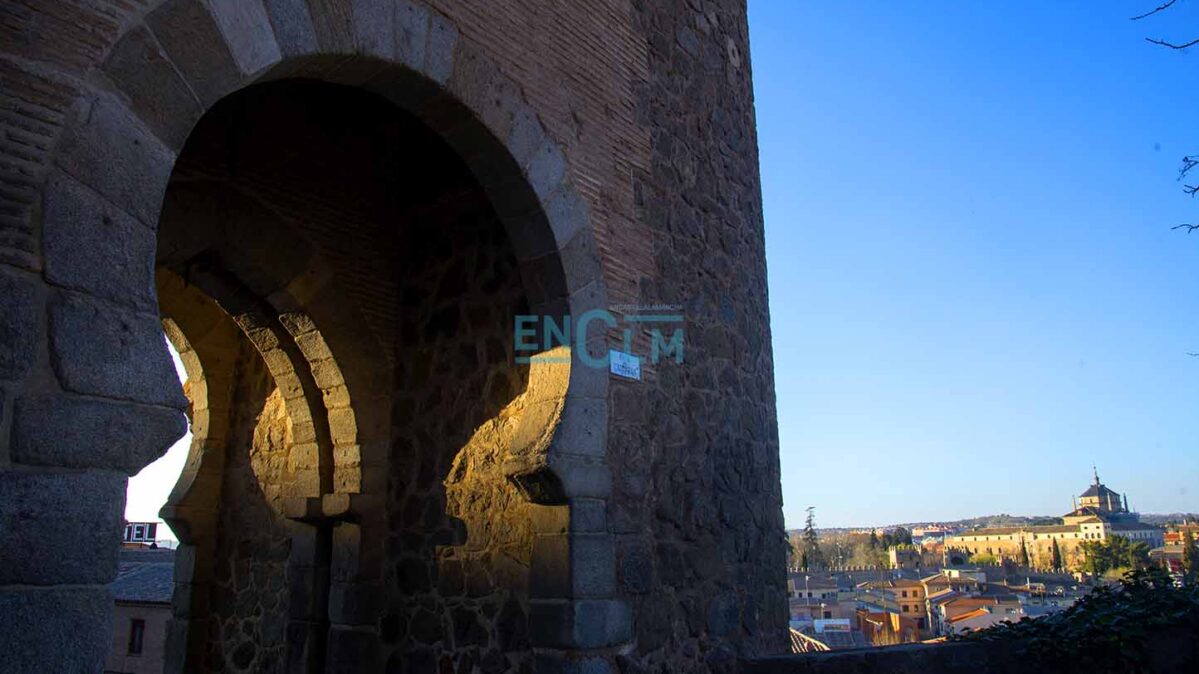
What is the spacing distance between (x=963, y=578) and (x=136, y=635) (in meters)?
61.9

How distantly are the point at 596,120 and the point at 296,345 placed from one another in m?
2.72

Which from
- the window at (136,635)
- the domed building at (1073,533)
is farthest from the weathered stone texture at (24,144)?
the domed building at (1073,533)

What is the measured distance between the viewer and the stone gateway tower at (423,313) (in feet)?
8.23

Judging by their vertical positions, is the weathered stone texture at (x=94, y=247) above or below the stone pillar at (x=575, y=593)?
above

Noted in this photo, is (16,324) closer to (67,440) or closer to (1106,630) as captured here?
(67,440)

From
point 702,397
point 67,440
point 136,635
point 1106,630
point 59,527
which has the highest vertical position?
point 702,397

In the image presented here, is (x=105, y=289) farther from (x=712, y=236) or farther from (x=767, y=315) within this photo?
(x=767, y=315)

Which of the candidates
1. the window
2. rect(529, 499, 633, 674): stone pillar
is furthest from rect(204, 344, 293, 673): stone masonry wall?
the window

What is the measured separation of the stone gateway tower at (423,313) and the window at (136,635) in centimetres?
1559

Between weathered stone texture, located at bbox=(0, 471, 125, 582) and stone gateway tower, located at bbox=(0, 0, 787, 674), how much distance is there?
2.0 inches

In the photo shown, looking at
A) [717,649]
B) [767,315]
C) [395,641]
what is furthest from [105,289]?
[767,315]

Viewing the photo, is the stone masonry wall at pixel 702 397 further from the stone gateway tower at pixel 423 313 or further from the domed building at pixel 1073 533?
the domed building at pixel 1073 533

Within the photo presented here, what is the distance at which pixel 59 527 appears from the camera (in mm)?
2191

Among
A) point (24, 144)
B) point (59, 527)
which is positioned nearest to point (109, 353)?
point (59, 527)
